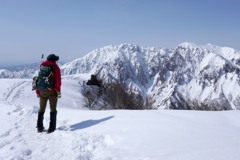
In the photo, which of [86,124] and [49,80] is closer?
[49,80]

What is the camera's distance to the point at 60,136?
28.4ft

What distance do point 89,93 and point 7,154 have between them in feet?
63.9

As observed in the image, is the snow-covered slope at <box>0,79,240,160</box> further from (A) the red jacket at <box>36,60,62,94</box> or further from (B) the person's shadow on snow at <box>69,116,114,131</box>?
(A) the red jacket at <box>36,60,62,94</box>

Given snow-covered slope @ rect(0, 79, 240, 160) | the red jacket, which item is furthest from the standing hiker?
snow-covered slope @ rect(0, 79, 240, 160)

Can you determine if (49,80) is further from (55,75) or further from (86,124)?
(86,124)

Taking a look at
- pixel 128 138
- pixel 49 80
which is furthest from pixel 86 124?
pixel 128 138

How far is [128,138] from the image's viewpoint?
24.3 feet

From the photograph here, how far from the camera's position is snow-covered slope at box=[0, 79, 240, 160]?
20.4 ft

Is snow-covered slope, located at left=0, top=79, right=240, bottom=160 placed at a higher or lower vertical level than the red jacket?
lower

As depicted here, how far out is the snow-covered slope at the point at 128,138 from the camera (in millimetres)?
6203

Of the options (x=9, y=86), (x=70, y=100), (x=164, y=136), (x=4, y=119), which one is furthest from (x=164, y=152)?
(x=9, y=86)

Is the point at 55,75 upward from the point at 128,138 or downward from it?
upward

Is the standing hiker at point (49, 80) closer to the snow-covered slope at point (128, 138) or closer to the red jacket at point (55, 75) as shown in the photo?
the red jacket at point (55, 75)

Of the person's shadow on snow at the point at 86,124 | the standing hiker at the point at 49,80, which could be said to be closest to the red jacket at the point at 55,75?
the standing hiker at the point at 49,80
